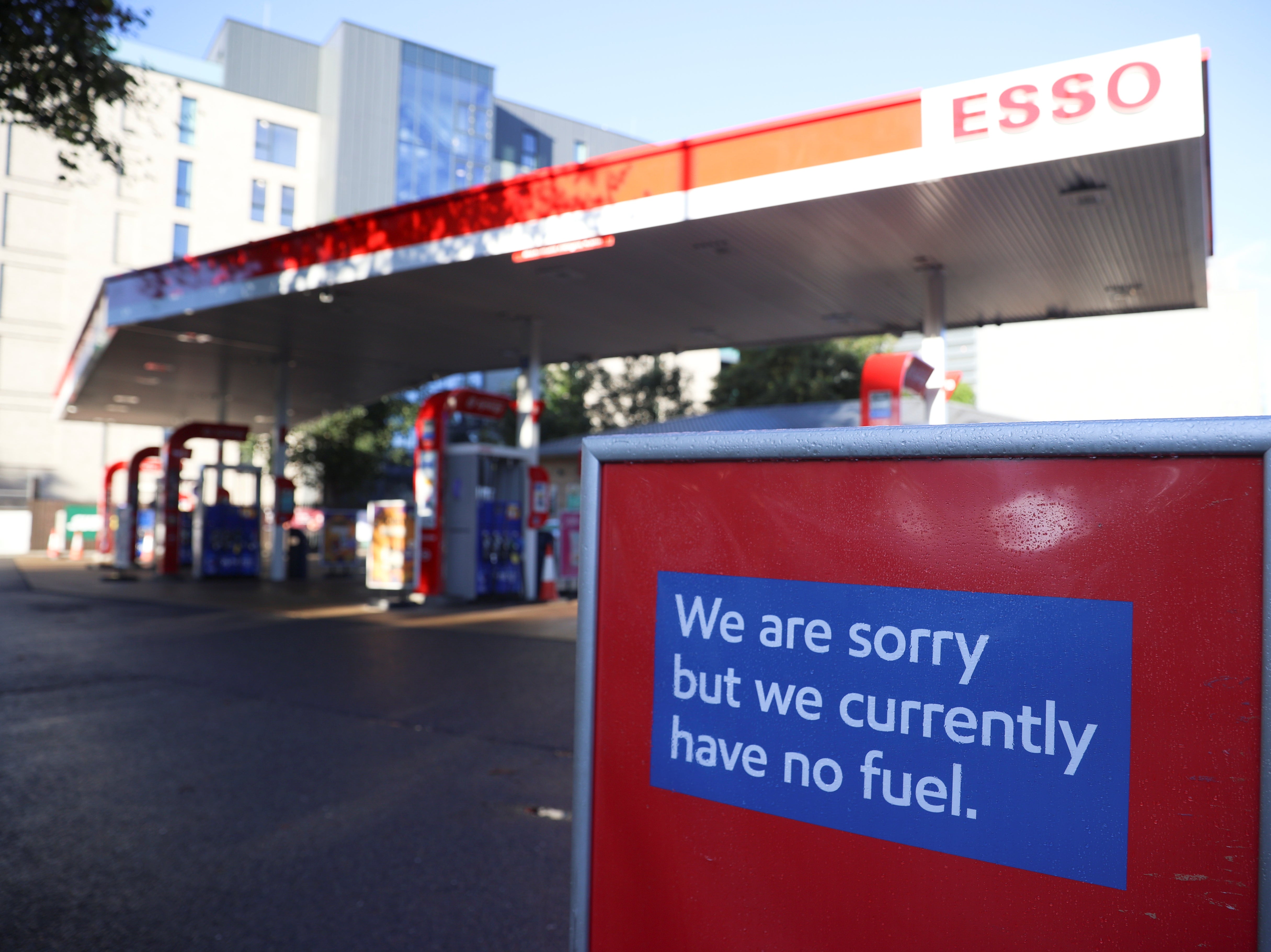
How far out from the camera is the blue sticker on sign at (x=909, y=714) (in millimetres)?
990

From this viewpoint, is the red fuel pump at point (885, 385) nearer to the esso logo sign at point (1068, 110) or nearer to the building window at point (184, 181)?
the esso logo sign at point (1068, 110)

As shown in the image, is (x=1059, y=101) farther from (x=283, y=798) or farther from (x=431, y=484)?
(x=431, y=484)

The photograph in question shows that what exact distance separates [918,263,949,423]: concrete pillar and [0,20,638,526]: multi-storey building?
24646mm

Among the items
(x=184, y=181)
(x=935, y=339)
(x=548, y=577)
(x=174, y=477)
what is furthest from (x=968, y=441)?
(x=184, y=181)

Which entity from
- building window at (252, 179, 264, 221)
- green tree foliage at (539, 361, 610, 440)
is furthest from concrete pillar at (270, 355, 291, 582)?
building window at (252, 179, 264, 221)

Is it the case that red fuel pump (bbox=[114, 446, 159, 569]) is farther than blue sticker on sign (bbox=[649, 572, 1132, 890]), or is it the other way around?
red fuel pump (bbox=[114, 446, 159, 569])

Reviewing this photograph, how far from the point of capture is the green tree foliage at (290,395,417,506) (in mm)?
30391

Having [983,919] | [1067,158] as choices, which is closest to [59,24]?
[1067,158]

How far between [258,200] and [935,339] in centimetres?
4100

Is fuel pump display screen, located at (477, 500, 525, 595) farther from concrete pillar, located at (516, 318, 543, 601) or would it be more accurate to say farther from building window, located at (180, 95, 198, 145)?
building window, located at (180, 95, 198, 145)

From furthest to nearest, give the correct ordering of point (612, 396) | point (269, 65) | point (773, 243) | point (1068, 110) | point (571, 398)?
point (269, 65) < point (571, 398) < point (612, 396) < point (773, 243) < point (1068, 110)

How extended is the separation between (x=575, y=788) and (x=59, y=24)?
907 cm

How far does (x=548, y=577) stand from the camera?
1570 centimetres

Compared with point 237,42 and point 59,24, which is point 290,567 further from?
point 237,42
